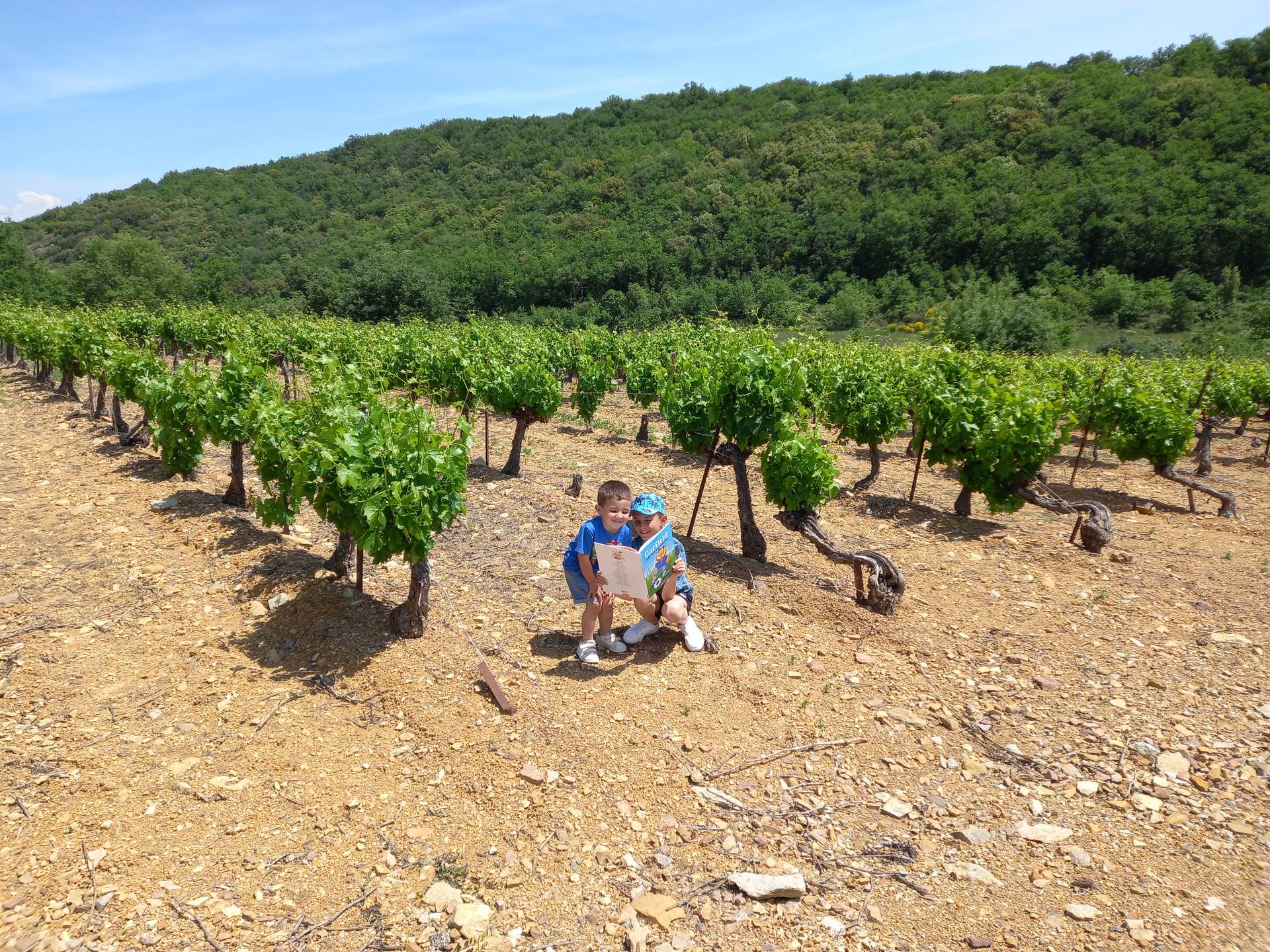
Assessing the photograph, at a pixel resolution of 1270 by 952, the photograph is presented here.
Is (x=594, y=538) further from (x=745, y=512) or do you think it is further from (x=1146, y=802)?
(x=1146, y=802)

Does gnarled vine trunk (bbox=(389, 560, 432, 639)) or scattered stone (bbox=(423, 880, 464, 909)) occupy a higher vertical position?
gnarled vine trunk (bbox=(389, 560, 432, 639))

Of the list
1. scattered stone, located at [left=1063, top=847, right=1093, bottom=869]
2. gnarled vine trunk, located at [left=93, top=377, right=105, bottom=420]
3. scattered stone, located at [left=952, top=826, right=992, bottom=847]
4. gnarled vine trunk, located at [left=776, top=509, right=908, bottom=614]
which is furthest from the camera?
gnarled vine trunk, located at [left=93, top=377, right=105, bottom=420]

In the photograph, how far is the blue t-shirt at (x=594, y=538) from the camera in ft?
17.7

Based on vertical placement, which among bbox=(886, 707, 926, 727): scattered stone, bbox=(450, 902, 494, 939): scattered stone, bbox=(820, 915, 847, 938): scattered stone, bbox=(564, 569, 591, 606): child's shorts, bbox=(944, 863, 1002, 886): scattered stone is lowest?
bbox=(450, 902, 494, 939): scattered stone

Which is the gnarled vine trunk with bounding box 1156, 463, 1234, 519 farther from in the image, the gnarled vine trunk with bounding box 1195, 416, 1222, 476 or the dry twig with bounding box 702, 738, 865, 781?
the dry twig with bounding box 702, 738, 865, 781

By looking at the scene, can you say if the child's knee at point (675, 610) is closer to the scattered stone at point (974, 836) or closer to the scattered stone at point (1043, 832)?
the scattered stone at point (974, 836)

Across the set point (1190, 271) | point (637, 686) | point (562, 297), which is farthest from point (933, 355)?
point (562, 297)

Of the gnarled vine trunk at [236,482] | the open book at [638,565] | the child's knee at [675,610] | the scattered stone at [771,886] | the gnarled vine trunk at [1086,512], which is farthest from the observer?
the gnarled vine trunk at [1086,512]

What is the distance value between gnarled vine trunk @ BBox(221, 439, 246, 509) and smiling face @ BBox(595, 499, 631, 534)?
584 cm

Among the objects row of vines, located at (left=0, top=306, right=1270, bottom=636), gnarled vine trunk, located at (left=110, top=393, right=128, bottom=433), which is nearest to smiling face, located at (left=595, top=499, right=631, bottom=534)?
row of vines, located at (left=0, top=306, right=1270, bottom=636)

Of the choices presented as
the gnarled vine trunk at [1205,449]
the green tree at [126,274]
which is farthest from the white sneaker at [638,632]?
the green tree at [126,274]

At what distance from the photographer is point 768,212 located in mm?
67250

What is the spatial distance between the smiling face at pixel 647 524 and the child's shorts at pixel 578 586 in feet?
1.97

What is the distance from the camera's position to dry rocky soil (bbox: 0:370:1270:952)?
3.51 meters
